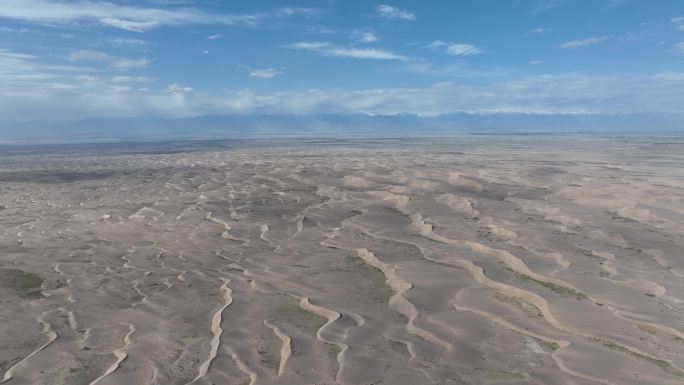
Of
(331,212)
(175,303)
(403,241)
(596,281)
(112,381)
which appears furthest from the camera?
(331,212)

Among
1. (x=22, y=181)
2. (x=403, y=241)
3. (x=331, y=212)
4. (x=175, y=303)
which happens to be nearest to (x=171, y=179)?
(x=22, y=181)

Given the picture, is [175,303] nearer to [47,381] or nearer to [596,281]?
[47,381]

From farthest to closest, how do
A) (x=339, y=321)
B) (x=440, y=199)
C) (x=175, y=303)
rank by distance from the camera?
(x=440, y=199), (x=175, y=303), (x=339, y=321)

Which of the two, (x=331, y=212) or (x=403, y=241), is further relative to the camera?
(x=331, y=212)

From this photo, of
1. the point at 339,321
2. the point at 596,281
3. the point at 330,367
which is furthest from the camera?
the point at 596,281

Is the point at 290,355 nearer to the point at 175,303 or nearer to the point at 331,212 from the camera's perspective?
the point at 175,303

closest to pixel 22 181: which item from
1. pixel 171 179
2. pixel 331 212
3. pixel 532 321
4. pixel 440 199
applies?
pixel 171 179
